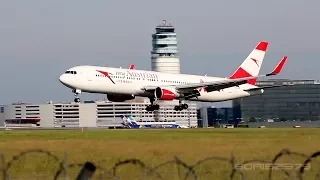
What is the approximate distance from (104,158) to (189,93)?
49.6m

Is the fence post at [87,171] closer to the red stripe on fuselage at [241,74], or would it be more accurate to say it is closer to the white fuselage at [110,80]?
the white fuselage at [110,80]

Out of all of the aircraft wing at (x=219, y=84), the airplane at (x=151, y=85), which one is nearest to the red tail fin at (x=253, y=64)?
the airplane at (x=151, y=85)

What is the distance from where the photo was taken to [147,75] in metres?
82.3

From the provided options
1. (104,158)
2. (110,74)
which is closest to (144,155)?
(104,158)

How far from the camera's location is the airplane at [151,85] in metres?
78.4

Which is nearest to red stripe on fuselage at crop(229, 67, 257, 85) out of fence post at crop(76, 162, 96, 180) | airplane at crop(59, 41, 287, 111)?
airplane at crop(59, 41, 287, 111)

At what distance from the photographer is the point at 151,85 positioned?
8162 cm

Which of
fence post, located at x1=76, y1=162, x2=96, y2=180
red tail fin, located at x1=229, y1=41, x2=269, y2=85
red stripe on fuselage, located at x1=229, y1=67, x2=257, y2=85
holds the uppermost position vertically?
red tail fin, located at x1=229, y1=41, x2=269, y2=85

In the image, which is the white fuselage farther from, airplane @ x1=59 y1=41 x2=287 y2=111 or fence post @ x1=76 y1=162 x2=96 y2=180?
fence post @ x1=76 y1=162 x2=96 y2=180

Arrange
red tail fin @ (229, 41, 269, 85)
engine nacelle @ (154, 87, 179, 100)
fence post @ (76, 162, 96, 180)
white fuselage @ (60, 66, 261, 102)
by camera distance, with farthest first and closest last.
Result: red tail fin @ (229, 41, 269, 85) < engine nacelle @ (154, 87, 179, 100) < white fuselage @ (60, 66, 261, 102) < fence post @ (76, 162, 96, 180)

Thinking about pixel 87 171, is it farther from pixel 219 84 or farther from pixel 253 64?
pixel 253 64

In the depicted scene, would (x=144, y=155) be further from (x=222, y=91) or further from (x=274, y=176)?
(x=222, y=91)

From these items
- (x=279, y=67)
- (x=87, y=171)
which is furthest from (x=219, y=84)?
(x=87, y=171)

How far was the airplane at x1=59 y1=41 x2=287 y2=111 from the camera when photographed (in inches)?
3088
